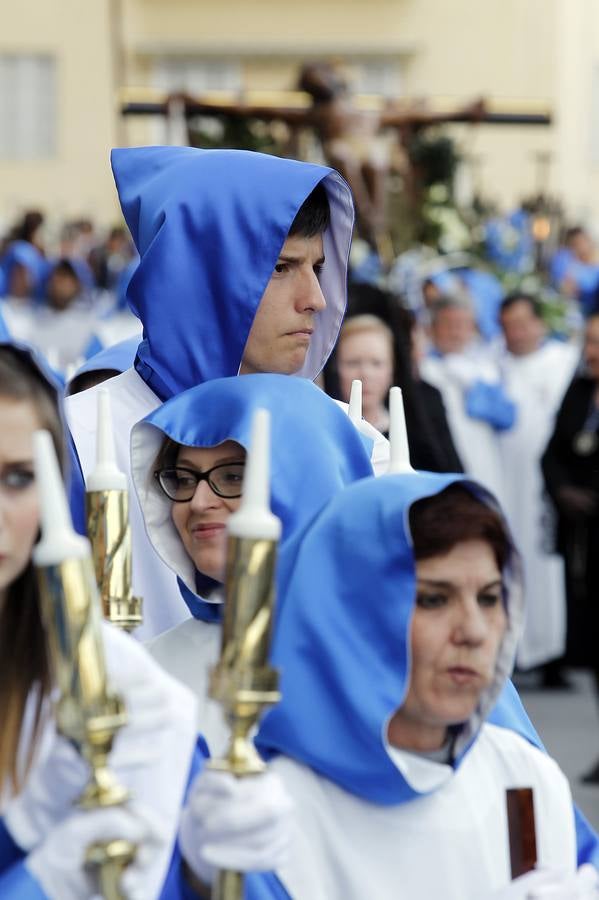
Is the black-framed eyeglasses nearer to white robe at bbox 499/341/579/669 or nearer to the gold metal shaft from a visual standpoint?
the gold metal shaft

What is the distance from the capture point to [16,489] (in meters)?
2.27

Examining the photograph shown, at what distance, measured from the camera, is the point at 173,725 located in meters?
2.30

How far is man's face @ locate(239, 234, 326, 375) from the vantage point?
364 centimetres

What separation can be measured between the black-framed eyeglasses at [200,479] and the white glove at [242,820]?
96 cm

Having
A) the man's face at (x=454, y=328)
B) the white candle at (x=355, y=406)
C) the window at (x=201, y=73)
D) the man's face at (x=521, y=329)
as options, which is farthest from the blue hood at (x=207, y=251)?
the window at (x=201, y=73)

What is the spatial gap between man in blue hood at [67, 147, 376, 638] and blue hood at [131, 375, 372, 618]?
15.2 inches

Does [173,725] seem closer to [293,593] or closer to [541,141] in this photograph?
[293,593]

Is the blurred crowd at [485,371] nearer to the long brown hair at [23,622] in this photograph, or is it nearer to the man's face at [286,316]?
the man's face at [286,316]

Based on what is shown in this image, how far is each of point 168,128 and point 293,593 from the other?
12380 millimetres

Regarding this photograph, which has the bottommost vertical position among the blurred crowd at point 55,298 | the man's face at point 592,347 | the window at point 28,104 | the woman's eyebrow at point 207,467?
the window at point 28,104

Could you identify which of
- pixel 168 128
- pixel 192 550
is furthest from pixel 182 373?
pixel 168 128

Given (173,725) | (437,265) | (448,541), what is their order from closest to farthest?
(173,725) → (448,541) → (437,265)

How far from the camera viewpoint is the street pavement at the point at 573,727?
288 inches

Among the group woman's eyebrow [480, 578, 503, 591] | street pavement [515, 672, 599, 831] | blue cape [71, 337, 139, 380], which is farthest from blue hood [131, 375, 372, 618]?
street pavement [515, 672, 599, 831]
